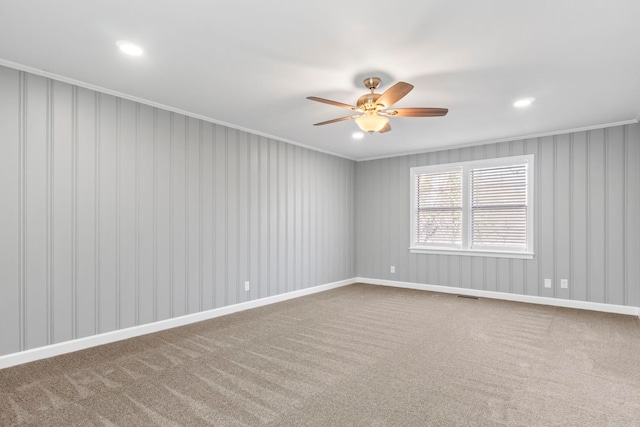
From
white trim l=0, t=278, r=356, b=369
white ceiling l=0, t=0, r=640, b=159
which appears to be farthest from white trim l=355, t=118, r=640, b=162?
white trim l=0, t=278, r=356, b=369

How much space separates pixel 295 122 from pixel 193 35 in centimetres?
219

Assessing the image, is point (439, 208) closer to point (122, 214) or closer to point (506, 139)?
point (506, 139)

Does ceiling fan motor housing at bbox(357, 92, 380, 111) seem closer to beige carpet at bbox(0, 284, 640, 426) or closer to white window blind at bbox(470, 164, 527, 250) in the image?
beige carpet at bbox(0, 284, 640, 426)

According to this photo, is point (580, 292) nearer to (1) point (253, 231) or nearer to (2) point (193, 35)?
(1) point (253, 231)

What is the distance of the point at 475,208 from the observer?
18.9 ft

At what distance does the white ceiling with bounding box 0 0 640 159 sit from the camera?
219 centimetres

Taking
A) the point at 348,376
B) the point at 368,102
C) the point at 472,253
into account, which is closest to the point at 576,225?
the point at 472,253

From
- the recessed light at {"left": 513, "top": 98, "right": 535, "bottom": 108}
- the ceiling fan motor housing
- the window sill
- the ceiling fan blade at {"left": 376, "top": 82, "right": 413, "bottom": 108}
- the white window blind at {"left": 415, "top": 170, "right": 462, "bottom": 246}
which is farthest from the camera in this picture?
the white window blind at {"left": 415, "top": 170, "right": 462, "bottom": 246}

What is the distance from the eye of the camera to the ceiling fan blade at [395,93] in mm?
2689

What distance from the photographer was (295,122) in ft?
15.1

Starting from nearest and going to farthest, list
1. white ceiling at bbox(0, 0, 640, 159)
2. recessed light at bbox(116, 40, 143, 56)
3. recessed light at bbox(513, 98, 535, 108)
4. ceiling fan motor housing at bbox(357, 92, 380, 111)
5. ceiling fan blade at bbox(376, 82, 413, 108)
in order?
white ceiling at bbox(0, 0, 640, 159) < recessed light at bbox(116, 40, 143, 56) < ceiling fan blade at bbox(376, 82, 413, 108) < ceiling fan motor housing at bbox(357, 92, 380, 111) < recessed light at bbox(513, 98, 535, 108)

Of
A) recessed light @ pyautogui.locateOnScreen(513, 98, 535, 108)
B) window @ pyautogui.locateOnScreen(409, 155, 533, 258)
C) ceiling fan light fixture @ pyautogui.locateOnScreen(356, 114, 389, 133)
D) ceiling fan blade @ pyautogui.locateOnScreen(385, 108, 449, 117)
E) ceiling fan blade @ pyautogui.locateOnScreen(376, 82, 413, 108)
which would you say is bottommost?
window @ pyautogui.locateOnScreen(409, 155, 533, 258)

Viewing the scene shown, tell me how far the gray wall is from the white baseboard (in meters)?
0.07

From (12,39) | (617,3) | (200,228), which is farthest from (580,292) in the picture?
(12,39)
